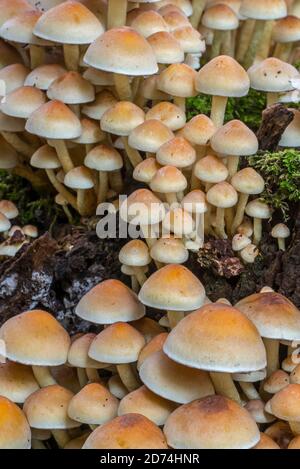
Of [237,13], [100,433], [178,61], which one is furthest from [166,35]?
[100,433]

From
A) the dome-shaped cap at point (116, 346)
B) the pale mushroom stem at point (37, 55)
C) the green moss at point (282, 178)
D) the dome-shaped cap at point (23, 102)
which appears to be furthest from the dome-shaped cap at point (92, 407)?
the pale mushroom stem at point (37, 55)

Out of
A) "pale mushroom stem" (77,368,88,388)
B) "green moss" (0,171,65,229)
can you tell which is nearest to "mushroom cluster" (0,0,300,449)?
"pale mushroom stem" (77,368,88,388)

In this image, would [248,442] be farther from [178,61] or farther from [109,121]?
[178,61]

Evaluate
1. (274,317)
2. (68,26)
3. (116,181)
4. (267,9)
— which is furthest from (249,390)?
(267,9)

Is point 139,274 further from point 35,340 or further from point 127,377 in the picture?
point 35,340

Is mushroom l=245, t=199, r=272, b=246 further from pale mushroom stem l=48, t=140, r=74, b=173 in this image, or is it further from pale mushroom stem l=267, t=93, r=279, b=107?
pale mushroom stem l=48, t=140, r=74, b=173

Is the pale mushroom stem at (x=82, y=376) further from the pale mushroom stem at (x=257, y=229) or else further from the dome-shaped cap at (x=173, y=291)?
the pale mushroom stem at (x=257, y=229)
